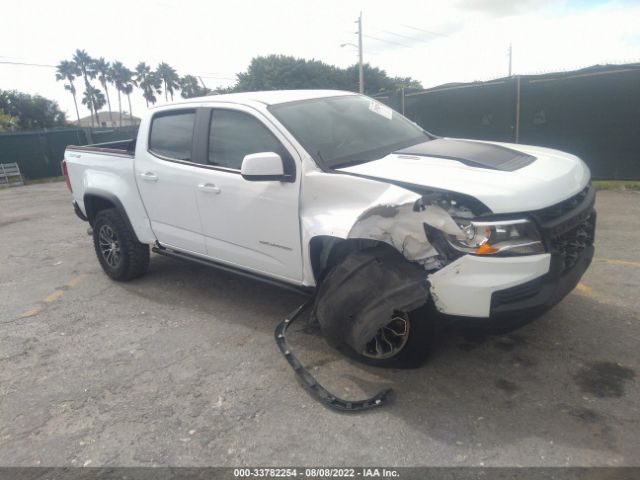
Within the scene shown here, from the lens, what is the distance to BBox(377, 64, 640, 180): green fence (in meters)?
8.12

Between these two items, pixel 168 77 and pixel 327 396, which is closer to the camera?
pixel 327 396

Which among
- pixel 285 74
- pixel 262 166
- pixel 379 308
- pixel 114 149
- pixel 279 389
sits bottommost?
pixel 279 389

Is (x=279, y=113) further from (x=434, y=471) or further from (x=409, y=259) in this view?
(x=434, y=471)

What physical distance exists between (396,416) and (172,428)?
4.13ft

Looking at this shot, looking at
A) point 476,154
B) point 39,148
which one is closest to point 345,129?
point 476,154

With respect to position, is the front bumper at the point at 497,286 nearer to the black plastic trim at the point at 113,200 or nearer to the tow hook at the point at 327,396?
the tow hook at the point at 327,396

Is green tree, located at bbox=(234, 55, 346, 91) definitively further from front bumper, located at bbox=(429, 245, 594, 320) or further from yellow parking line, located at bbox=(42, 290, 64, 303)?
front bumper, located at bbox=(429, 245, 594, 320)

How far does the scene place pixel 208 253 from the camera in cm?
420

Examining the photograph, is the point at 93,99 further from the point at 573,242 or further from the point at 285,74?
the point at 573,242

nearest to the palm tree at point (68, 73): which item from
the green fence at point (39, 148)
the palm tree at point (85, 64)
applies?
the palm tree at point (85, 64)

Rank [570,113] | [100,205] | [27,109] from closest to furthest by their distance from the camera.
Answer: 1. [100,205]
2. [570,113]
3. [27,109]

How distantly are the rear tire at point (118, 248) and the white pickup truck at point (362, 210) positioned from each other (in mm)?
283

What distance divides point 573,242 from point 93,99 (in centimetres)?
7596

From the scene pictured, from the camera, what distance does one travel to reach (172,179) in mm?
4238
